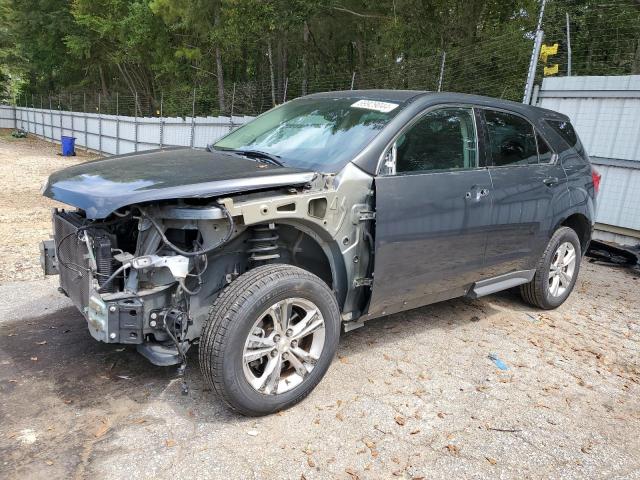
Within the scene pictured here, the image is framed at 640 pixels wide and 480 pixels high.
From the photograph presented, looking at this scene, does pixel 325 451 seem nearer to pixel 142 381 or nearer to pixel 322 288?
pixel 322 288

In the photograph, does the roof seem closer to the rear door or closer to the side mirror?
the rear door

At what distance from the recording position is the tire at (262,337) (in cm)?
285

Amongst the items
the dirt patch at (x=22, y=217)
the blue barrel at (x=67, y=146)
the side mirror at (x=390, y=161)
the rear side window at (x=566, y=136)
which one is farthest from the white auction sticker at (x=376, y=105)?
the blue barrel at (x=67, y=146)

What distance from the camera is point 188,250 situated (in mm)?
3094

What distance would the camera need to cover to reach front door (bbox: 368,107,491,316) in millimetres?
3477

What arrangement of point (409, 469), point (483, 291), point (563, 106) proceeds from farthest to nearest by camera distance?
point (563, 106) < point (483, 291) < point (409, 469)

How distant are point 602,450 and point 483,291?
1599 millimetres

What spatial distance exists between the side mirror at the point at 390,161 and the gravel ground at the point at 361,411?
140 cm

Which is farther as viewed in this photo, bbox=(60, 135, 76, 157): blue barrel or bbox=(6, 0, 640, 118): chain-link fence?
bbox=(60, 135, 76, 157): blue barrel

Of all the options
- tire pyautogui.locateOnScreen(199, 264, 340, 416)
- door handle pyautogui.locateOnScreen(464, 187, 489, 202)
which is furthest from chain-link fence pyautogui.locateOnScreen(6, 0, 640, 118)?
tire pyautogui.locateOnScreen(199, 264, 340, 416)

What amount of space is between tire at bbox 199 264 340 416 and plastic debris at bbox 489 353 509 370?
1.44 m

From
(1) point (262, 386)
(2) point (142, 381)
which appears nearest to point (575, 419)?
(1) point (262, 386)

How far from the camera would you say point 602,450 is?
302 centimetres

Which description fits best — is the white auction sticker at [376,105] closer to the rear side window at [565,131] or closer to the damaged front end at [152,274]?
the damaged front end at [152,274]
